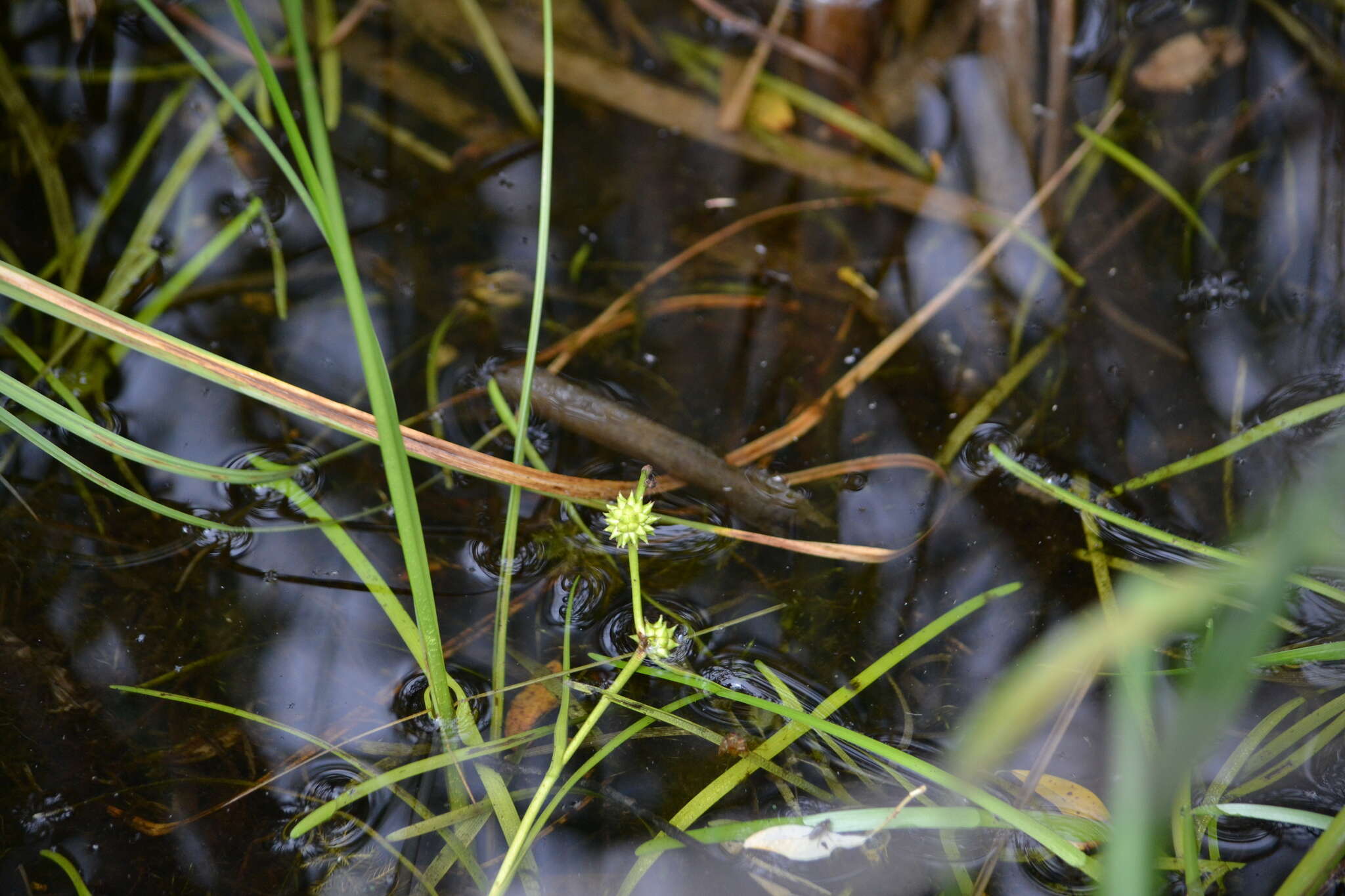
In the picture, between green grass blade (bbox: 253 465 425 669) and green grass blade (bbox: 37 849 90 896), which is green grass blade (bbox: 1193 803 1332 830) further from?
green grass blade (bbox: 37 849 90 896)

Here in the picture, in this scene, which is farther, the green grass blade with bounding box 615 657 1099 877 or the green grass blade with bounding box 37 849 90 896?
the green grass blade with bounding box 37 849 90 896

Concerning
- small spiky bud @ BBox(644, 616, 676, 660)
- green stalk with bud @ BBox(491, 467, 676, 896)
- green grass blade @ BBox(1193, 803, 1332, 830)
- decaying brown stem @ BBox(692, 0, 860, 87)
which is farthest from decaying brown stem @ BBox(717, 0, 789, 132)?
green grass blade @ BBox(1193, 803, 1332, 830)

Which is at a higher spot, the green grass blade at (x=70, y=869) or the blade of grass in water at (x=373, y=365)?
the blade of grass in water at (x=373, y=365)

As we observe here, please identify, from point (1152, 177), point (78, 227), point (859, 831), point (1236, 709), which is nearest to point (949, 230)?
point (1152, 177)

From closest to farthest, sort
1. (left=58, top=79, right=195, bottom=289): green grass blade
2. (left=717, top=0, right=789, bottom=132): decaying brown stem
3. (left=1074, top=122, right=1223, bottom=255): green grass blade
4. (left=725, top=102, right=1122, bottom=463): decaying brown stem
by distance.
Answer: (left=725, top=102, right=1122, bottom=463): decaying brown stem → (left=58, top=79, right=195, bottom=289): green grass blade → (left=1074, top=122, right=1223, bottom=255): green grass blade → (left=717, top=0, right=789, bottom=132): decaying brown stem

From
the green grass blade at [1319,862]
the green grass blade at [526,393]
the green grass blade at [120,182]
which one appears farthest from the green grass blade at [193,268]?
the green grass blade at [1319,862]

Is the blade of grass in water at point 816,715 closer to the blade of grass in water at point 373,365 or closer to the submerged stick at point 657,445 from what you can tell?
the submerged stick at point 657,445
